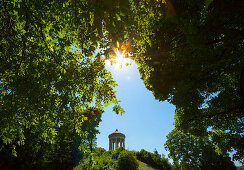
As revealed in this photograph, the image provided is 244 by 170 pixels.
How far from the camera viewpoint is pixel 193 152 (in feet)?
62.5

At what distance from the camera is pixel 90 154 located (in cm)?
433

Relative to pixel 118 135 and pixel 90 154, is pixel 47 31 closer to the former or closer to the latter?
pixel 90 154

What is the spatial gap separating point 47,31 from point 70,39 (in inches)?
29.0

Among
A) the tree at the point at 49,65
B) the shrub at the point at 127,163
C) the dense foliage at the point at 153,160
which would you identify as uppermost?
the tree at the point at 49,65

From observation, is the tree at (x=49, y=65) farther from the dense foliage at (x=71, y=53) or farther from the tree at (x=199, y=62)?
the tree at (x=199, y=62)

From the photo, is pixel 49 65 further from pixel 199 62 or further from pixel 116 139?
pixel 116 139

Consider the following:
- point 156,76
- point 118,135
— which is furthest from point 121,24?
point 118,135

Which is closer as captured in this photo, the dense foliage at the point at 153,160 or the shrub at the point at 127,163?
the shrub at the point at 127,163

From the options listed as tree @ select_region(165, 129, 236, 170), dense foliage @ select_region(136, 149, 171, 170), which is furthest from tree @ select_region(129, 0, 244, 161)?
dense foliage @ select_region(136, 149, 171, 170)

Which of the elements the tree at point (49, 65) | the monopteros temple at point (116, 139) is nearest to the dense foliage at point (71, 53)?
the tree at point (49, 65)

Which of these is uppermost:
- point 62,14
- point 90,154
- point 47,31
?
point 62,14

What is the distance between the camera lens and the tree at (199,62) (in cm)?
556

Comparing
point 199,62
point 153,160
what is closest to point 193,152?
point 153,160

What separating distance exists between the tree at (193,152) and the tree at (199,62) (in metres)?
10.6
